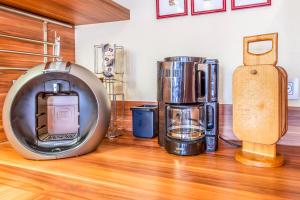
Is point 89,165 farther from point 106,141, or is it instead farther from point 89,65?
point 89,65

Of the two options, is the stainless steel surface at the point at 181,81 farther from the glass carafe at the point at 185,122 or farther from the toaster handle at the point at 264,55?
the toaster handle at the point at 264,55

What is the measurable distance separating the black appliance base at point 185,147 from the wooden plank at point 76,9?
0.61 m

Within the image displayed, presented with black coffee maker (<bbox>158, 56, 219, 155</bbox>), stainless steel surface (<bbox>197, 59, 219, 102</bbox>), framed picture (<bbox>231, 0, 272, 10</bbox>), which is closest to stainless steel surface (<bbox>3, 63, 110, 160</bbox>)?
black coffee maker (<bbox>158, 56, 219, 155</bbox>)

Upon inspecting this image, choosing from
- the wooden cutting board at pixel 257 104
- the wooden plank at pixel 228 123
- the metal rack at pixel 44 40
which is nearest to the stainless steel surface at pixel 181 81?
the wooden cutting board at pixel 257 104

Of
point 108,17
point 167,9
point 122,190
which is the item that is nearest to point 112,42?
point 108,17

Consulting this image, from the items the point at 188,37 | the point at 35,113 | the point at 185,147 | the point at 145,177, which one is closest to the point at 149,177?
the point at 145,177

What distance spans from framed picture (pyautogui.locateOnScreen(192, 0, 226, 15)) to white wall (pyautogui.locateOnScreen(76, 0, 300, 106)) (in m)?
0.02

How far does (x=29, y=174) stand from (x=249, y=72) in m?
0.67

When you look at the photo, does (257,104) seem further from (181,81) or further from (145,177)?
(145,177)

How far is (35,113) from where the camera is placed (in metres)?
0.86

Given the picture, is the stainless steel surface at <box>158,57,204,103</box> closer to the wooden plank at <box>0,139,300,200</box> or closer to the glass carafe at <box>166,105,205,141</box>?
the glass carafe at <box>166,105,205,141</box>

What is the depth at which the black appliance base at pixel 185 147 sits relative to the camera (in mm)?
831

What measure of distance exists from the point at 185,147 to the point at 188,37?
488 mm

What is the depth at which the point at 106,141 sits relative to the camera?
103cm
